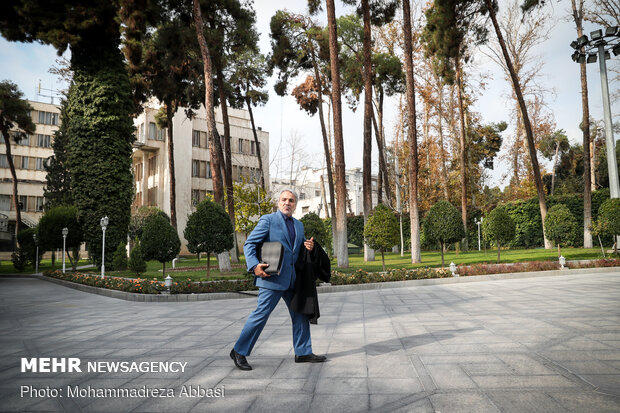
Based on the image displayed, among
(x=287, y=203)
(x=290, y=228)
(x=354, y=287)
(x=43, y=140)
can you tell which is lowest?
(x=354, y=287)

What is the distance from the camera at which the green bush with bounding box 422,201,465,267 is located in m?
18.1

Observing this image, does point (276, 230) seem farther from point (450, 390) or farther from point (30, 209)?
point (30, 209)

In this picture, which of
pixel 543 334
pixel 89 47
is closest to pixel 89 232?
pixel 89 47

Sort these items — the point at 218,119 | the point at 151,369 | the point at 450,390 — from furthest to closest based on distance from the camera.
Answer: the point at 218,119 → the point at 151,369 → the point at 450,390

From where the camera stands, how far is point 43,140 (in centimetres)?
5384

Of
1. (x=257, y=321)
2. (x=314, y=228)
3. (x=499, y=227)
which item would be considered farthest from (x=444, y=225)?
(x=257, y=321)

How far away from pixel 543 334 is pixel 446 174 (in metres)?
29.1

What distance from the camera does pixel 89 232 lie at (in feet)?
68.8

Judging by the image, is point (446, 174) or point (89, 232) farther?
point (446, 174)

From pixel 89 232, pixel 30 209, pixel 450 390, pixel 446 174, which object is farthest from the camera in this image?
pixel 30 209

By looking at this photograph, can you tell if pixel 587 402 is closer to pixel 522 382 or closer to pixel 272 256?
pixel 522 382

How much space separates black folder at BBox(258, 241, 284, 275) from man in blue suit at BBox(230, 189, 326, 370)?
0.20 ft

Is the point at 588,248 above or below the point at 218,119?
below

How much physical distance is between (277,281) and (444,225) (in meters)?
15.4
